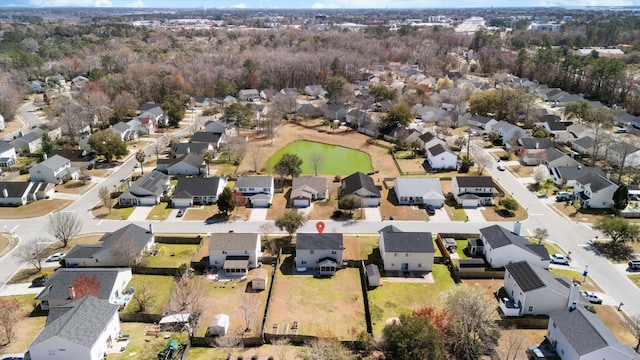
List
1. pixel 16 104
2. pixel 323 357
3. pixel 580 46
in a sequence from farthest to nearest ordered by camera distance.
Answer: pixel 580 46 < pixel 16 104 < pixel 323 357

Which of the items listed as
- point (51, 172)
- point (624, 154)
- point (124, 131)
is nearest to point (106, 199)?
point (51, 172)

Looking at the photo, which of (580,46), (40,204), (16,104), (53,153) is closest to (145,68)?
(16,104)

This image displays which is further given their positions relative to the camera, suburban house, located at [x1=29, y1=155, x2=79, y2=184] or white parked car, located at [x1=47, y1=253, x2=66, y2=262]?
suburban house, located at [x1=29, y1=155, x2=79, y2=184]

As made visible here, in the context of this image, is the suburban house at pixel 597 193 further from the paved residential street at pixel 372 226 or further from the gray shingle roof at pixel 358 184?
the gray shingle roof at pixel 358 184

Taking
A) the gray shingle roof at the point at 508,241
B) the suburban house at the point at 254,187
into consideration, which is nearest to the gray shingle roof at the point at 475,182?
the gray shingle roof at the point at 508,241

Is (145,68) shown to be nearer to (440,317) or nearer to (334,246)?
(334,246)

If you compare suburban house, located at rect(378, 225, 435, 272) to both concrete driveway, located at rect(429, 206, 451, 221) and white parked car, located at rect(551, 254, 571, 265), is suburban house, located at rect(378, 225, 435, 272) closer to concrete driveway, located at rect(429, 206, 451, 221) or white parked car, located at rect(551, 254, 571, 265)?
concrete driveway, located at rect(429, 206, 451, 221)

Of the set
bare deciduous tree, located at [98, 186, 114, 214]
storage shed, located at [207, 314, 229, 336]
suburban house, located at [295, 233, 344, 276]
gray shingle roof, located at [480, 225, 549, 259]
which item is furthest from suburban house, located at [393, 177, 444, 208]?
bare deciduous tree, located at [98, 186, 114, 214]

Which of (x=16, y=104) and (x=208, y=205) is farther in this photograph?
(x=16, y=104)
